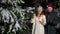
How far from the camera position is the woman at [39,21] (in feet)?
31.8

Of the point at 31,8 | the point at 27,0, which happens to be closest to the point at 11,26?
the point at 31,8

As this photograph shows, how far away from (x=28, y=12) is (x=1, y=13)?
3.25 feet

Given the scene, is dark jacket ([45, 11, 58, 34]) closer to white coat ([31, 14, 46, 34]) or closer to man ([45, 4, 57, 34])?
man ([45, 4, 57, 34])

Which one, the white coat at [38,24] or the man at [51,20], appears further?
the white coat at [38,24]

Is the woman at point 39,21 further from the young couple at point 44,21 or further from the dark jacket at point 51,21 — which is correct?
the dark jacket at point 51,21

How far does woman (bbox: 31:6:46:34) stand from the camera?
969cm

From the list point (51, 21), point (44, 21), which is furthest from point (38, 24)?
point (51, 21)

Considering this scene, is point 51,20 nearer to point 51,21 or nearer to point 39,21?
point 51,21

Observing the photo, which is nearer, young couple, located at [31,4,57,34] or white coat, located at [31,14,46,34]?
young couple, located at [31,4,57,34]

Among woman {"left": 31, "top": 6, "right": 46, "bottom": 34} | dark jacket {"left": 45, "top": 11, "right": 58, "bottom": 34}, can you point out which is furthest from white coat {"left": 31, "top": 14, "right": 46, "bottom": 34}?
dark jacket {"left": 45, "top": 11, "right": 58, "bottom": 34}

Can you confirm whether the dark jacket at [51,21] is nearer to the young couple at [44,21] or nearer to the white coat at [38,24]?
the young couple at [44,21]

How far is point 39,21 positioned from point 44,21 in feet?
0.62

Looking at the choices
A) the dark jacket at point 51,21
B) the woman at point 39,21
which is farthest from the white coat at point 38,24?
the dark jacket at point 51,21

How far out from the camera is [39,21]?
9789mm
